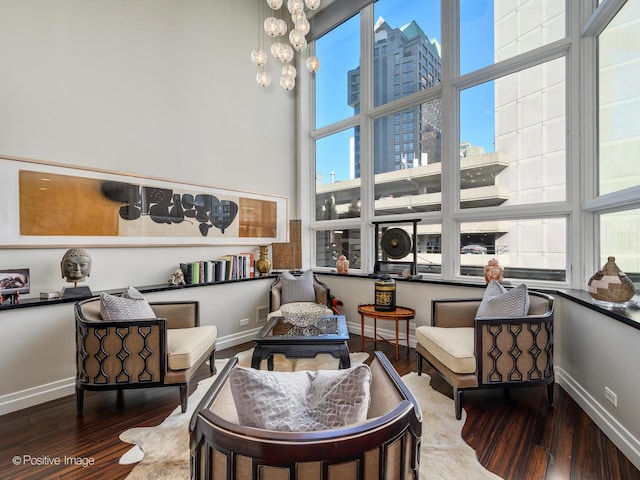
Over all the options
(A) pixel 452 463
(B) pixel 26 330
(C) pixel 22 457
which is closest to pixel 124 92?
(B) pixel 26 330

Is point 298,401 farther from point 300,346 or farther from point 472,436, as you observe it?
point 472,436

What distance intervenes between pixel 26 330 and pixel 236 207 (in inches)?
90.7

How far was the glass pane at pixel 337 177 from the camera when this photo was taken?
4.52m

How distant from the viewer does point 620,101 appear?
2.32m

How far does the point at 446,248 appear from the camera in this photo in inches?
139

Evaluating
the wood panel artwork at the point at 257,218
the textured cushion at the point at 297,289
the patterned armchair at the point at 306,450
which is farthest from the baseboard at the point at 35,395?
the patterned armchair at the point at 306,450

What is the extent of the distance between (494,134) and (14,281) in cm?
460

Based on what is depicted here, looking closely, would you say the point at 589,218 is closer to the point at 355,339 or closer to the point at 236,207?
the point at 355,339

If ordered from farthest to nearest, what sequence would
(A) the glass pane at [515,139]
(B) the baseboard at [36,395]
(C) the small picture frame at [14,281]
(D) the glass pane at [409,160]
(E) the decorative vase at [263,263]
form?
(E) the decorative vase at [263,263], (D) the glass pane at [409,160], (A) the glass pane at [515,139], (C) the small picture frame at [14,281], (B) the baseboard at [36,395]

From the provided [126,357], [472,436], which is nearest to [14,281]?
[126,357]

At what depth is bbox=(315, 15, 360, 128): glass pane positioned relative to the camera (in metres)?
4.50

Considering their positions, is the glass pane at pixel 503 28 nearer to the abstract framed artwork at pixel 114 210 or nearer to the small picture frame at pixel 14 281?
the abstract framed artwork at pixel 114 210

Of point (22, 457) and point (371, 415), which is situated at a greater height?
point (371, 415)

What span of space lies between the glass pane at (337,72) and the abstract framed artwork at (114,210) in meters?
1.77
